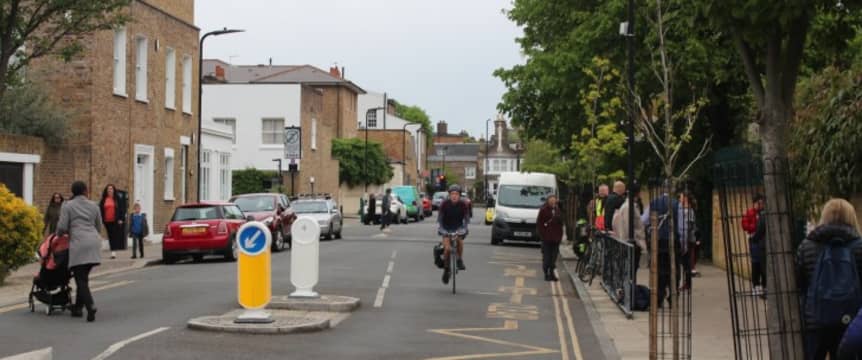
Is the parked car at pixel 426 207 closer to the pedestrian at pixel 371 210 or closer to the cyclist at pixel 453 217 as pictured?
the pedestrian at pixel 371 210

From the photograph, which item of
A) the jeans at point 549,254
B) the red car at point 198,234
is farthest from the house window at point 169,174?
the jeans at point 549,254

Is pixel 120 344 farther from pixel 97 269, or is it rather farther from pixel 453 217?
pixel 97 269

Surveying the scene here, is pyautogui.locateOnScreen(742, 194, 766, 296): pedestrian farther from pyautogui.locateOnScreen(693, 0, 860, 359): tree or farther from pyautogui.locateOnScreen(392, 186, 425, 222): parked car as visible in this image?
pyautogui.locateOnScreen(392, 186, 425, 222): parked car

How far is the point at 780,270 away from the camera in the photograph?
8.49 m

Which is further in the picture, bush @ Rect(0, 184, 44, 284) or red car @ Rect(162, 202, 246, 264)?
red car @ Rect(162, 202, 246, 264)

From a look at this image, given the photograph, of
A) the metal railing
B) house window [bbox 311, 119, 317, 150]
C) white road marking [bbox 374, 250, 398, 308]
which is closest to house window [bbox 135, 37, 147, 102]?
white road marking [bbox 374, 250, 398, 308]

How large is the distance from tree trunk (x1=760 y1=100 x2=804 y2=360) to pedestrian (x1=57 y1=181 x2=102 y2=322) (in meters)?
8.84

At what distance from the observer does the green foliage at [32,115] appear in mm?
28391

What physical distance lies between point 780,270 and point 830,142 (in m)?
7.28

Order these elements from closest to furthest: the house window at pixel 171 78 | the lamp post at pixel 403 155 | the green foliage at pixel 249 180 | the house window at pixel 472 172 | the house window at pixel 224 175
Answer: the house window at pixel 171 78 < the house window at pixel 224 175 < the green foliage at pixel 249 180 < the lamp post at pixel 403 155 < the house window at pixel 472 172

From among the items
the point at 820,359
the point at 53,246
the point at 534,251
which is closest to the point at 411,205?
the point at 534,251

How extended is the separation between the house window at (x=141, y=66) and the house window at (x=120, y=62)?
1.16 m

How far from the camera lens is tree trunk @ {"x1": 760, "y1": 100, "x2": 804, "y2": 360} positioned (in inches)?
325

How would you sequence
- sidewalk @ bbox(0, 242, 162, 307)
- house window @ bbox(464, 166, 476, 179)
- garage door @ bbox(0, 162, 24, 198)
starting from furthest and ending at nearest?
house window @ bbox(464, 166, 476, 179) < garage door @ bbox(0, 162, 24, 198) < sidewalk @ bbox(0, 242, 162, 307)
